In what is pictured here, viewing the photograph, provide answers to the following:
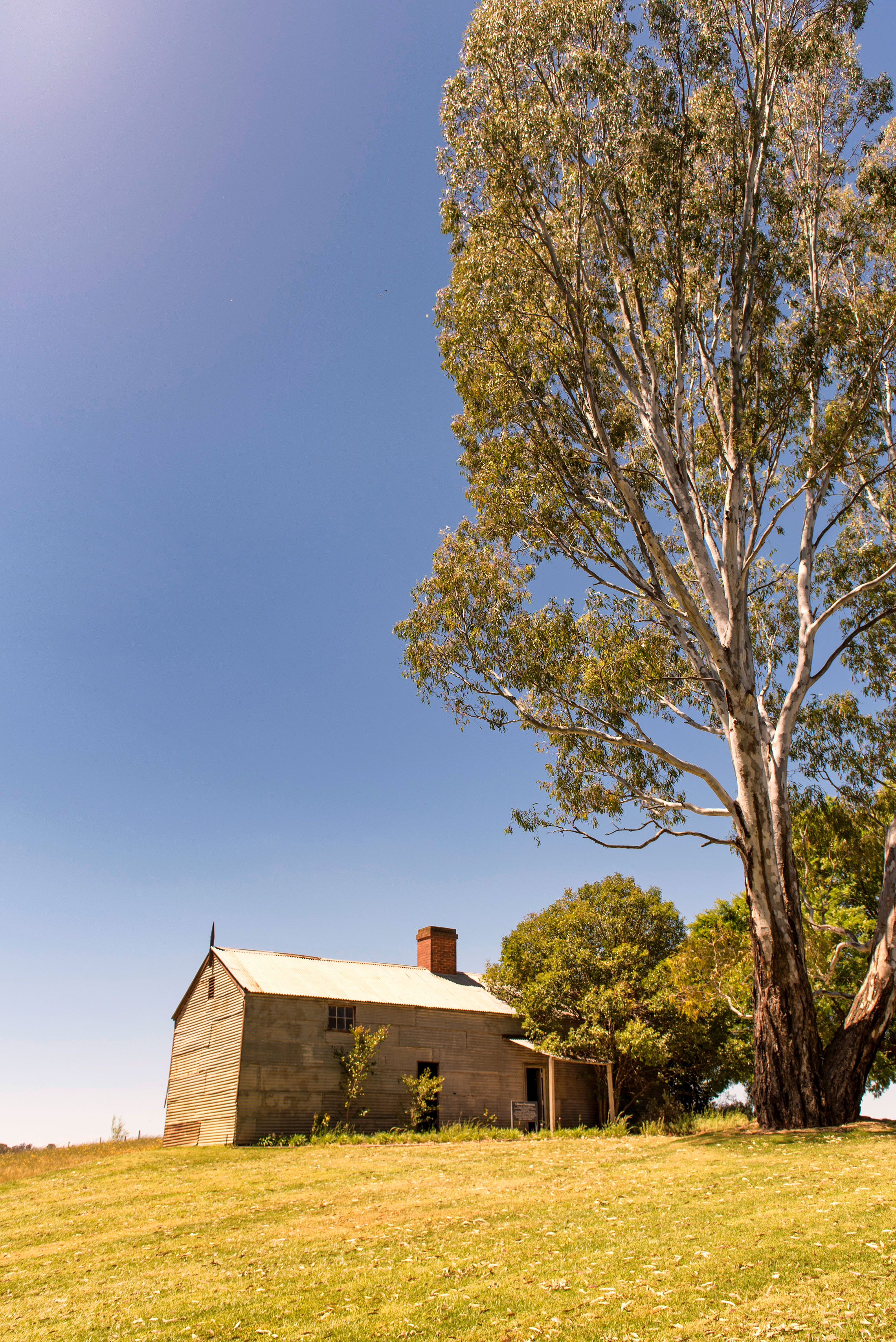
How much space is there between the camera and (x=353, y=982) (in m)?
27.6

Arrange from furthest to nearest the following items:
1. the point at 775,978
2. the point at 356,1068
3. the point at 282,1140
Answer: the point at 356,1068 → the point at 282,1140 → the point at 775,978

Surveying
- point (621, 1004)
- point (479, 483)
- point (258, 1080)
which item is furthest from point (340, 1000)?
point (479, 483)

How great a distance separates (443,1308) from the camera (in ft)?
20.9

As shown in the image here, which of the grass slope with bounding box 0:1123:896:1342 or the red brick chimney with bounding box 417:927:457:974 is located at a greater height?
the red brick chimney with bounding box 417:927:457:974

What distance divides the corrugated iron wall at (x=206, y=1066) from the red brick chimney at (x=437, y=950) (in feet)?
27.7

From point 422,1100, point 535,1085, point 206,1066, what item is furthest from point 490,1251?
point 535,1085

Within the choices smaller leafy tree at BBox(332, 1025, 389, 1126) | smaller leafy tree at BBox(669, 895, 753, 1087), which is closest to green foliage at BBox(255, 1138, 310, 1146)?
smaller leafy tree at BBox(332, 1025, 389, 1126)

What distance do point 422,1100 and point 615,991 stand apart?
22.0 feet

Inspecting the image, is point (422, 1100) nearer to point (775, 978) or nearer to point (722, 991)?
point (722, 991)

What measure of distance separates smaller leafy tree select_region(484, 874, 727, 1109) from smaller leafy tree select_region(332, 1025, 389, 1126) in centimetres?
576

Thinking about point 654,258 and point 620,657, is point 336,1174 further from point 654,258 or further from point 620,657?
point 654,258

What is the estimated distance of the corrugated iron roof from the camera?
25219mm

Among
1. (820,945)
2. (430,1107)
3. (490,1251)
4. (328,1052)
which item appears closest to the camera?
(490,1251)

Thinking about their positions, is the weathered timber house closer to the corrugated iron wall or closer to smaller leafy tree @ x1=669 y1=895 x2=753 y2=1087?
the corrugated iron wall
